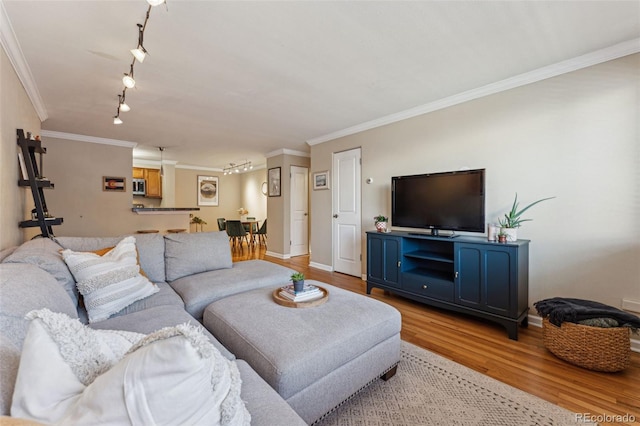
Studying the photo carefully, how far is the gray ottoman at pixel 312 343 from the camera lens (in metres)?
1.24

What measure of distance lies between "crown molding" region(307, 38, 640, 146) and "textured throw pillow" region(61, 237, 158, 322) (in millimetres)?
3382

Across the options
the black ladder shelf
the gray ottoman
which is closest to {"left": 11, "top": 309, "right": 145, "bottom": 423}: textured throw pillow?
the gray ottoman

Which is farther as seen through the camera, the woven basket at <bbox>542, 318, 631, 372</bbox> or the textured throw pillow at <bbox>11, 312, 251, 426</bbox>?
the woven basket at <bbox>542, 318, 631, 372</bbox>

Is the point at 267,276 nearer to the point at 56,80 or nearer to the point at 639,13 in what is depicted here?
the point at 56,80

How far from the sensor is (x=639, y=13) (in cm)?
180

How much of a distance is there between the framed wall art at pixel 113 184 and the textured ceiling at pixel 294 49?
154cm

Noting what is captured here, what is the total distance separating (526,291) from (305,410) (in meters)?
2.39

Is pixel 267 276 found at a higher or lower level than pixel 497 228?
lower

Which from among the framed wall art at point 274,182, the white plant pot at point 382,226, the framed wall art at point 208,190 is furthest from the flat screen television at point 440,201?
the framed wall art at point 208,190

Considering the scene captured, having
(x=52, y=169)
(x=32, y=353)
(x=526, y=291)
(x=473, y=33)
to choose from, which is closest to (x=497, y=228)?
(x=526, y=291)

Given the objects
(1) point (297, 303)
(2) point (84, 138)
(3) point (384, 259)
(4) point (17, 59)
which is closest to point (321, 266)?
(3) point (384, 259)

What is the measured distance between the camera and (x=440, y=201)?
2.98 metres

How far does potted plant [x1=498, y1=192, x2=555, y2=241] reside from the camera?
247cm

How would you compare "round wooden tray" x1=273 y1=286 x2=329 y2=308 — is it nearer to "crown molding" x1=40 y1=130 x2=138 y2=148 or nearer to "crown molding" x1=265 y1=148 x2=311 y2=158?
"crown molding" x1=265 y1=148 x2=311 y2=158
